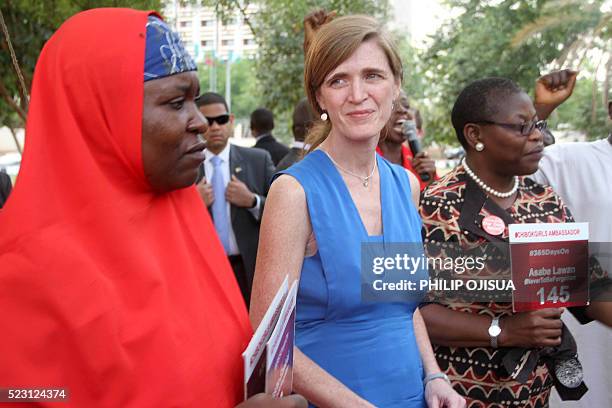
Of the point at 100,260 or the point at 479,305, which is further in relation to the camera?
the point at 479,305

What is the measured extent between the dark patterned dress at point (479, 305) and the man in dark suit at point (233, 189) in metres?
2.75

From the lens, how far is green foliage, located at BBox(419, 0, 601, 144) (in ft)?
47.6

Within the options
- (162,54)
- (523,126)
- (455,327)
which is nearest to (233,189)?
(523,126)

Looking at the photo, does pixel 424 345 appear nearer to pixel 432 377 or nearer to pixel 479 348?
pixel 432 377

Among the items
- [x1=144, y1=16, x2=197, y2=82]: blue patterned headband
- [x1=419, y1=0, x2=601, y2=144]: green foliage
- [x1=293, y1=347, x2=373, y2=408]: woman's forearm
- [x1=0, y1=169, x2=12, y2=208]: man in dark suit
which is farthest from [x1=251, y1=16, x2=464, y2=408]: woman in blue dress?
[x1=419, y1=0, x2=601, y2=144]: green foliage

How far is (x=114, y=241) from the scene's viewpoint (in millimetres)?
1616

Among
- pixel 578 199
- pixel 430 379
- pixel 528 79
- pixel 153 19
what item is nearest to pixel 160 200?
pixel 153 19

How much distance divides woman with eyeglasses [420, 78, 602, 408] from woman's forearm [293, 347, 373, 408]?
0.70m

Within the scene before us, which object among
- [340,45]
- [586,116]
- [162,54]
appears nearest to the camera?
[162,54]

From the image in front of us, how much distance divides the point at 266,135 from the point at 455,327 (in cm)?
545

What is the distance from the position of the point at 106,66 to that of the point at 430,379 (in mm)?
1479

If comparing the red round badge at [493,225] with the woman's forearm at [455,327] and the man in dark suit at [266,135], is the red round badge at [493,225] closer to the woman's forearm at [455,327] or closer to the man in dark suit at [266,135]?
the woman's forearm at [455,327]

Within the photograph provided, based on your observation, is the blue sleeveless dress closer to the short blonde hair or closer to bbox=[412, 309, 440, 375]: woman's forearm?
bbox=[412, 309, 440, 375]: woman's forearm

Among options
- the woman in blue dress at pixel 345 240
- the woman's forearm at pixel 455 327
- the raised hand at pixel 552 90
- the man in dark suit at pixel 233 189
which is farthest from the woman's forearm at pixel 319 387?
the man in dark suit at pixel 233 189
